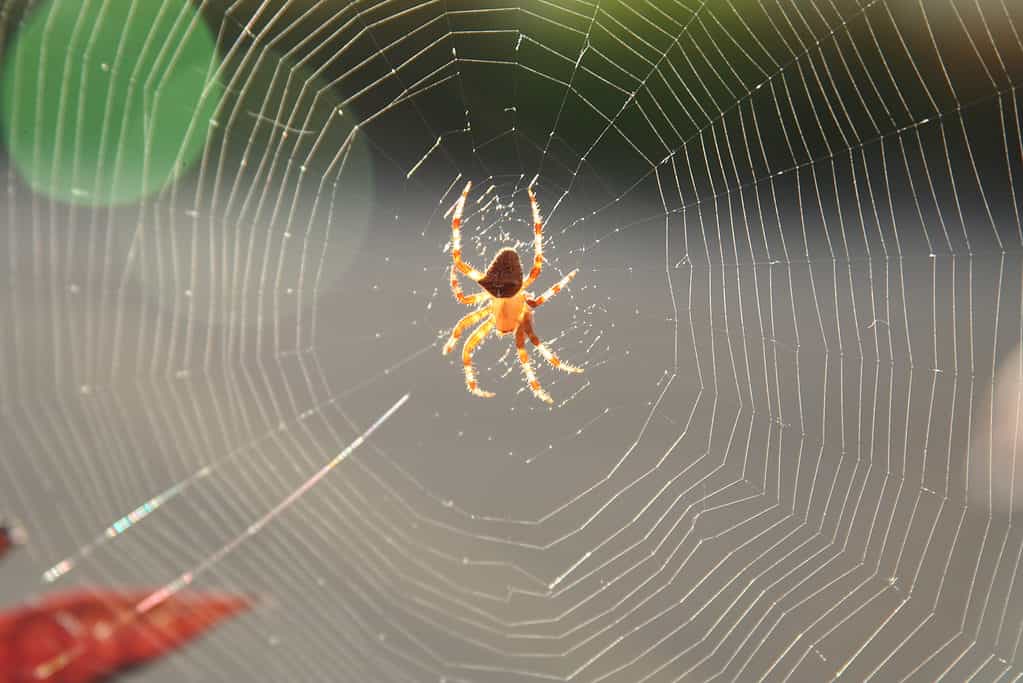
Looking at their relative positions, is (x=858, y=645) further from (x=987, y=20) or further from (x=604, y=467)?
(x=987, y=20)

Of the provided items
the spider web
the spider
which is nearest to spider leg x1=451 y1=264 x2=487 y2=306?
the spider

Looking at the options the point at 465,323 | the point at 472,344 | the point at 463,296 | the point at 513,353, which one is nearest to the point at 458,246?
the point at 463,296

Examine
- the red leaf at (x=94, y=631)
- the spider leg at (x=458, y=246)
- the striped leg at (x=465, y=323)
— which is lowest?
the red leaf at (x=94, y=631)

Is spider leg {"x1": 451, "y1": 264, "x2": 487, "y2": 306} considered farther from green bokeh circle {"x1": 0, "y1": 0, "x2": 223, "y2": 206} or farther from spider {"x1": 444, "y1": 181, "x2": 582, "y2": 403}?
green bokeh circle {"x1": 0, "y1": 0, "x2": 223, "y2": 206}

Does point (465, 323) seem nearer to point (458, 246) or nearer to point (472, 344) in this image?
point (472, 344)

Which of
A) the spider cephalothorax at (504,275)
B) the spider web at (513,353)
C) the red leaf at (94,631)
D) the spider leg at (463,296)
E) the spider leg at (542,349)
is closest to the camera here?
the red leaf at (94,631)

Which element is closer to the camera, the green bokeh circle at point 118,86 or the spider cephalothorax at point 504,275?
the spider cephalothorax at point 504,275

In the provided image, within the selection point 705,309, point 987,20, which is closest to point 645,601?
point 705,309

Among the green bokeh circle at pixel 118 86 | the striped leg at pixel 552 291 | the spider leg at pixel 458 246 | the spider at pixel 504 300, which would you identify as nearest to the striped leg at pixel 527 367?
the spider at pixel 504 300

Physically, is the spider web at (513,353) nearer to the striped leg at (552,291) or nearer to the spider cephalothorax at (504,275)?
the striped leg at (552,291)
